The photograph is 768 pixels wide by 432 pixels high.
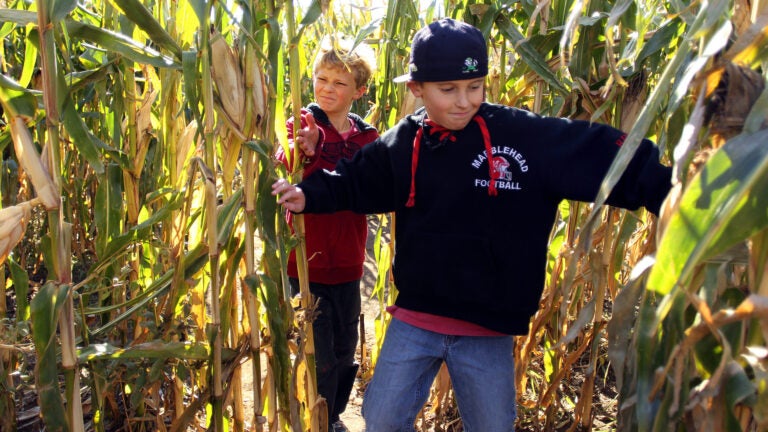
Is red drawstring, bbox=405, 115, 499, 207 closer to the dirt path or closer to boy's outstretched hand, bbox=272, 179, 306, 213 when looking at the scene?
boy's outstretched hand, bbox=272, 179, 306, 213

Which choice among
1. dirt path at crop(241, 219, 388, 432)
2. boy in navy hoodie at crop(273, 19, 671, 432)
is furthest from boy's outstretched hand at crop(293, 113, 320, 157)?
dirt path at crop(241, 219, 388, 432)

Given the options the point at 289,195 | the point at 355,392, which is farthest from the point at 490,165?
the point at 355,392

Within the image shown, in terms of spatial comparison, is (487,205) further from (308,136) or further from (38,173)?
(38,173)

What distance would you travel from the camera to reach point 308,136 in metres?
1.75

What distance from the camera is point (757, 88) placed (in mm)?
843

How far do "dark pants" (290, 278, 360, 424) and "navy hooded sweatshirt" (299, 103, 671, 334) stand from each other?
0.51 metres

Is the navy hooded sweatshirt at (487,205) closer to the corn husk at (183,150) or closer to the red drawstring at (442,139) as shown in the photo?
the red drawstring at (442,139)

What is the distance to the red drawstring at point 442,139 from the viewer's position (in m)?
1.53

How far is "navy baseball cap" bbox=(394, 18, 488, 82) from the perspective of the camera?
4.95ft

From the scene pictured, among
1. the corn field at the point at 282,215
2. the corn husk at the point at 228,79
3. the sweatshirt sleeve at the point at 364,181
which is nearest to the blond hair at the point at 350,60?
the corn field at the point at 282,215

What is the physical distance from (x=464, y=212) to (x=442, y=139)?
0.53ft

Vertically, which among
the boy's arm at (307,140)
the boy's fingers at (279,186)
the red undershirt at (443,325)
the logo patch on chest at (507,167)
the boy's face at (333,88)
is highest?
the boy's face at (333,88)

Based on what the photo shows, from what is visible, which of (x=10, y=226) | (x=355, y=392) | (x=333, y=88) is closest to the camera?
(x=10, y=226)

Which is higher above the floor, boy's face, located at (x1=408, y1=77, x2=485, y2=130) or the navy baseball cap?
the navy baseball cap
